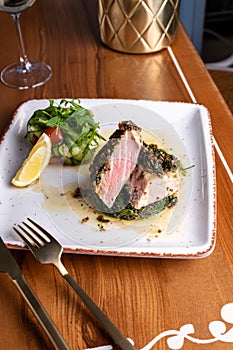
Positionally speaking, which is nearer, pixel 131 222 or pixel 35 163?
pixel 131 222

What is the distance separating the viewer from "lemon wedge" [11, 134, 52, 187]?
1.00 meters

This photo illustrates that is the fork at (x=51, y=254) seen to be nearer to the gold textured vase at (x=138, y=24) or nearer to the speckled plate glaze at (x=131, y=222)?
the speckled plate glaze at (x=131, y=222)

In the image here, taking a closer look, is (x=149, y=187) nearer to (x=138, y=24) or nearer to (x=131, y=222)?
(x=131, y=222)

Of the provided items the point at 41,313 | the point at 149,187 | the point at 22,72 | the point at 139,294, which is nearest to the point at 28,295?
the point at 41,313

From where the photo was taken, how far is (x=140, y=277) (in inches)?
33.8

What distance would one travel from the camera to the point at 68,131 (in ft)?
3.45

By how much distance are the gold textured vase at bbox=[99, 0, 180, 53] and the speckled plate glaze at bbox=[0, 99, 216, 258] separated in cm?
26

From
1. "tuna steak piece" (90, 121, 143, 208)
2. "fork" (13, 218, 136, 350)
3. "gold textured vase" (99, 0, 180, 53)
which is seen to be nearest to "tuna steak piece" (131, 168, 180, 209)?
"tuna steak piece" (90, 121, 143, 208)

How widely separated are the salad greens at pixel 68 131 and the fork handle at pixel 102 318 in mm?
293

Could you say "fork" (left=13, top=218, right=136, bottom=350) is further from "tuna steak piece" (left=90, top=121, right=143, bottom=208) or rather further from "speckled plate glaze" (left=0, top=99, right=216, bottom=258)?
"tuna steak piece" (left=90, top=121, right=143, bottom=208)

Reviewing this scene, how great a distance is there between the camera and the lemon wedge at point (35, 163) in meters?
1.00

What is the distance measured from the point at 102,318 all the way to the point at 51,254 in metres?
0.14

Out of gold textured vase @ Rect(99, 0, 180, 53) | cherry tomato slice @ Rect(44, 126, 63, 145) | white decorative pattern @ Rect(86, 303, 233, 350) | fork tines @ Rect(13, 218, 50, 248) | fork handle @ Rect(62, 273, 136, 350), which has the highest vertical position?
gold textured vase @ Rect(99, 0, 180, 53)

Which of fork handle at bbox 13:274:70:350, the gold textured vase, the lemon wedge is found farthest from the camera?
the gold textured vase
